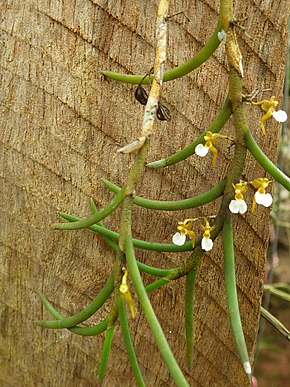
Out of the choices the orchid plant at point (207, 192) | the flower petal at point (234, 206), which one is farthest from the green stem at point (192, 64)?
the flower petal at point (234, 206)

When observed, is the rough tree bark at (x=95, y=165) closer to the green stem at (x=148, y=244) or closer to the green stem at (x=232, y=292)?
the green stem at (x=148, y=244)

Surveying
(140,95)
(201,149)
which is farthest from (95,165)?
(201,149)

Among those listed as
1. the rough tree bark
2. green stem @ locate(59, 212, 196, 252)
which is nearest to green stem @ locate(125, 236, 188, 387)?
green stem @ locate(59, 212, 196, 252)

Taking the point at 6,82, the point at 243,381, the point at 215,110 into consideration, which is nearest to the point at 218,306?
the point at 243,381

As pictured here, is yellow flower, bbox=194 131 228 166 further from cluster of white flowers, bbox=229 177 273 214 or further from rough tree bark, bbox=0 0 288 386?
rough tree bark, bbox=0 0 288 386

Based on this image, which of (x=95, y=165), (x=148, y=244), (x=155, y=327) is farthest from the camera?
(x=95, y=165)

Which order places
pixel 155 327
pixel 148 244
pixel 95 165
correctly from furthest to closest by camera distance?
pixel 95 165, pixel 148 244, pixel 155 327

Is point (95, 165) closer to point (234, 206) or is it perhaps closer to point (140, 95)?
point (140, 95)

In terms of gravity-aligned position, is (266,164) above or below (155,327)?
above
